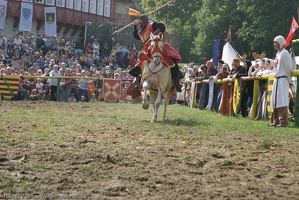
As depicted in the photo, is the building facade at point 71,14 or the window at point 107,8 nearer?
the building facade at point 71,14

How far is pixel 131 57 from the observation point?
45.2m

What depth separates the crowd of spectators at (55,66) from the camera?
27.5 m

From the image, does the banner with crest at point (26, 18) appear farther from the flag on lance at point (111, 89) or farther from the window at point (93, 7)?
the flag on lance at point (111, 89)

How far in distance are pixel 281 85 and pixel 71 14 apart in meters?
49.2

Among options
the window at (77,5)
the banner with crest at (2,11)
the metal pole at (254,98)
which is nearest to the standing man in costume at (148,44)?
the metal pole at (254,98)

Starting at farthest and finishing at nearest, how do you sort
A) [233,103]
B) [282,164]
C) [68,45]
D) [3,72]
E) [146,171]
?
1. [68,45]
2. [3,72]
3. [233,103]
4. [282,164]
5. [146,171]

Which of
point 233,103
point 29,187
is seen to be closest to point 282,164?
point 29,187

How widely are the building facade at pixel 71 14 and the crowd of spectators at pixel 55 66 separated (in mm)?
10755

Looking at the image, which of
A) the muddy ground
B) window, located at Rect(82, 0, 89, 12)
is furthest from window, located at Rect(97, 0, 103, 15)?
the muddy ground

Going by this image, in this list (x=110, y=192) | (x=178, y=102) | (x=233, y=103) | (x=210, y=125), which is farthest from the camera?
(x=178, y=102)

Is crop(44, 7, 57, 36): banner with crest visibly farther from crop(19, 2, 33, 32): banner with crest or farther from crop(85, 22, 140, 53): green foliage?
crop(85, 22, 140, 53): green foliage

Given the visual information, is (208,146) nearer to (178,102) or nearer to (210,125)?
(210,125)

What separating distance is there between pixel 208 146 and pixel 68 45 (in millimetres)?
34853

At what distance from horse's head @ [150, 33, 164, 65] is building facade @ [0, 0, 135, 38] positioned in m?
40.2
